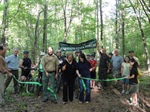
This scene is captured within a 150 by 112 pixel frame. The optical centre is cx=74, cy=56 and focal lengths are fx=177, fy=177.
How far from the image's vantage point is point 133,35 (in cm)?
2127

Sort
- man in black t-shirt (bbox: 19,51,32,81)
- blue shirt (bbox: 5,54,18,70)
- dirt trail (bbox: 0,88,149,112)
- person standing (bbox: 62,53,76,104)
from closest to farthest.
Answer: dirt trail (bbox: 0,88,149,112), person standing (bbox: 62,53,76,104), blue shirt (bbox: 5,54,18,70), man in black t-shirt (bbox: 19,51,32,81)

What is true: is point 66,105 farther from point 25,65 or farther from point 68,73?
point 25,65

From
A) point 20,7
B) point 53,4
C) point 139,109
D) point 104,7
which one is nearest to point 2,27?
point 20,7

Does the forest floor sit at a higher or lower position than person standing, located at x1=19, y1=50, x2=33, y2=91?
lower

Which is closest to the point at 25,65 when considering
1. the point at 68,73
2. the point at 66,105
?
the point at 68,73

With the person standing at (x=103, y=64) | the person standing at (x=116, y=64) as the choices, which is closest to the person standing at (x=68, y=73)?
the person standing at (x=103, y=64)

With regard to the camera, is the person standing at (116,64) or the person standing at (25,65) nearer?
the person standing at (25,65)

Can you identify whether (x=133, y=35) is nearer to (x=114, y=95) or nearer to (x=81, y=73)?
(x=114, y=95)

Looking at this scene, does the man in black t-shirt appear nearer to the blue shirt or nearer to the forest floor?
the blue shirt

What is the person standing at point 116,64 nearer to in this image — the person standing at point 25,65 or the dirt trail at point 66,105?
the dirt trail at point 66,105

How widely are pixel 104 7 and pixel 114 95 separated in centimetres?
1309

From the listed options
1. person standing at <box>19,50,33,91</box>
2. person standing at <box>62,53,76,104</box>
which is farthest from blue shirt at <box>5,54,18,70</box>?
person standing at <box>62,53,76,104</box>

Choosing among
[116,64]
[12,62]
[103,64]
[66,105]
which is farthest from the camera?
[116,64]

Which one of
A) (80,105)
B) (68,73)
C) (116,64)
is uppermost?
Answer: (116,64)
